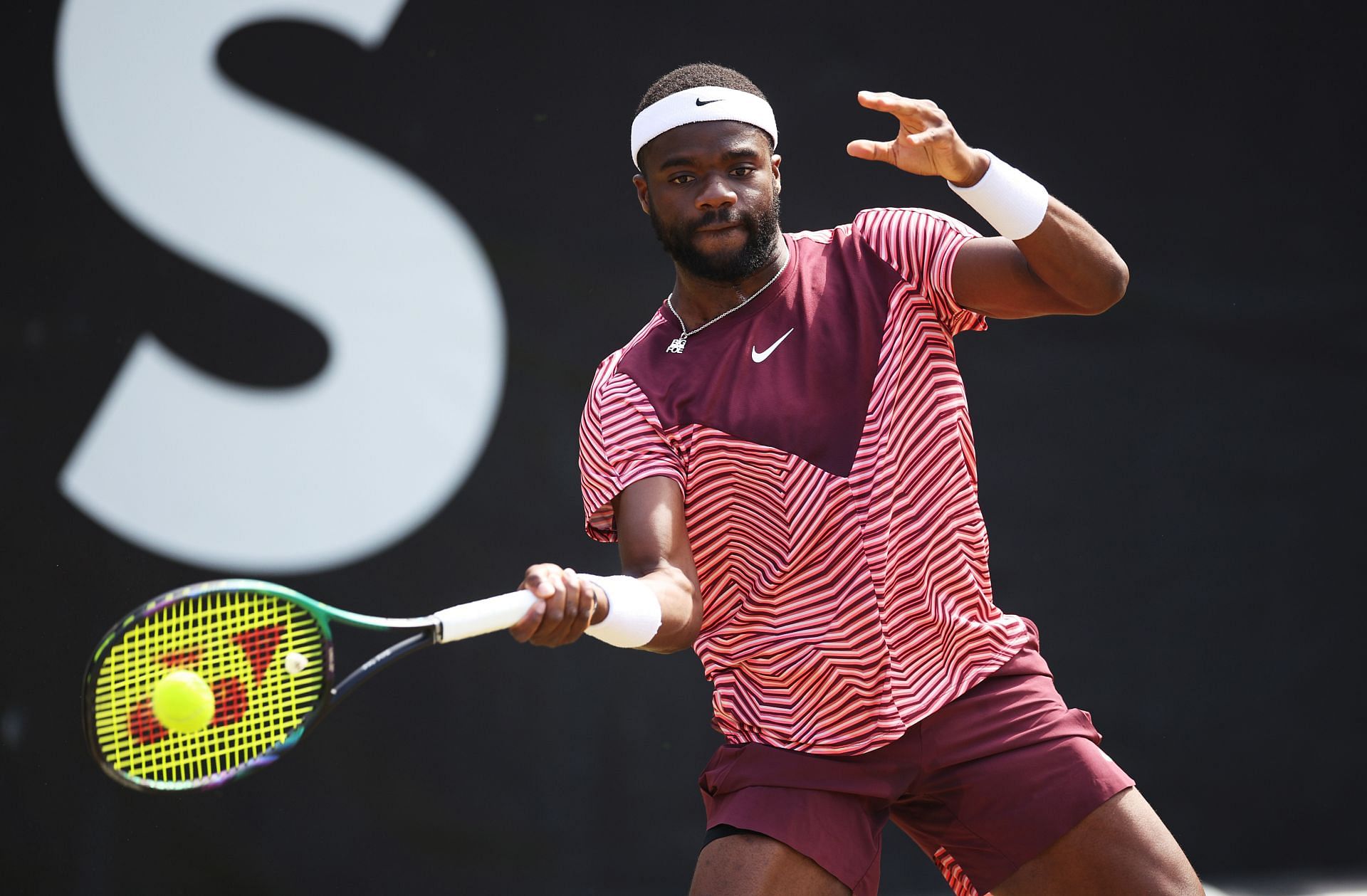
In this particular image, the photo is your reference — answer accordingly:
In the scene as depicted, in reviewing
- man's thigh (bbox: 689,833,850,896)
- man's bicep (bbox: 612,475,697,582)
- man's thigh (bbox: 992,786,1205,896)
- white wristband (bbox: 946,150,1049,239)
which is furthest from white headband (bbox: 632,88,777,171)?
man's thigh (bbox: 992,786,1205,896)

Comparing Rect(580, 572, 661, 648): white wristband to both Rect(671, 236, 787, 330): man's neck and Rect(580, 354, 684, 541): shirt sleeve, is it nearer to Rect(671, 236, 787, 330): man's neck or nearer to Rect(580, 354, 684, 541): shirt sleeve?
Rect(580, 354, 684, 541): shirt sleeve

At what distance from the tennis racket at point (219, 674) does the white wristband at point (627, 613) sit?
0.18 meters

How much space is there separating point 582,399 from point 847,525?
1.42 metres

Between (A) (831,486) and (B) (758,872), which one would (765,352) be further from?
(B) (758,872)

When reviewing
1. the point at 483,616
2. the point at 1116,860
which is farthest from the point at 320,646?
the point at 1116,860

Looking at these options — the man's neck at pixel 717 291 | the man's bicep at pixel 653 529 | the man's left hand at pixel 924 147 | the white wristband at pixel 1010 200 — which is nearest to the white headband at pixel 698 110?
the man's neck at pixel 717 291

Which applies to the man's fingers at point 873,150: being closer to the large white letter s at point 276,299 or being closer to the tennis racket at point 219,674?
the tennis racket at point 219,674

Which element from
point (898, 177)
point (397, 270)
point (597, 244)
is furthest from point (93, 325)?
point (898, 177)

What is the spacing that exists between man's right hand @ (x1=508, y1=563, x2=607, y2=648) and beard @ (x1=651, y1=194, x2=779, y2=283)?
2.32 ft

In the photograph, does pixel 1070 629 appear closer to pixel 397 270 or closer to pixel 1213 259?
pixel 1213 259

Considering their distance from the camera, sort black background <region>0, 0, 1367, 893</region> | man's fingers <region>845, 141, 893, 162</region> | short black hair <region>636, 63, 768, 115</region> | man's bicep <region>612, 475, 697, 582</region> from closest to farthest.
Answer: man's fingers <region>845, 141, 893, 162</region>, man's bicep <region>612, 475, 697, 582</region>, short black hair <region>636, 63, 768, 115</region>, black background <region>0, 0, 1367, 893</region>

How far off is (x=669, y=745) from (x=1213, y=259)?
2.07 meters

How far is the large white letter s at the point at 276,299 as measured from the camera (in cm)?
342

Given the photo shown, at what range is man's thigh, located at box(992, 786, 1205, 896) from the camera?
228cm
